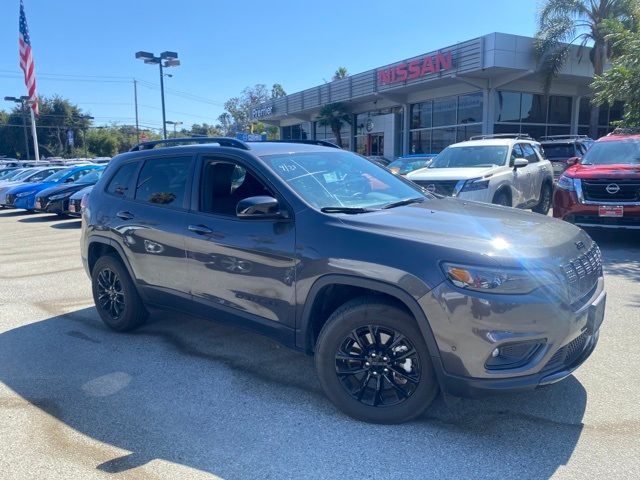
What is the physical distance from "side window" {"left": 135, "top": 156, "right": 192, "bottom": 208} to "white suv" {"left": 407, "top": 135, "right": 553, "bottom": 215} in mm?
5203

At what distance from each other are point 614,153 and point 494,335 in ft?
25.1

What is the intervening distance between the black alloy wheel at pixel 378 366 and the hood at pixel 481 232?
61 cm

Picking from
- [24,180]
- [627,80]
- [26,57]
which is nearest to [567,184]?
[627,80]

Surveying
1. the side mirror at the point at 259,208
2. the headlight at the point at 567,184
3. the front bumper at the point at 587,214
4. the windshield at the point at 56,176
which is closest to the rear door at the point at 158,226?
the side mirror at the point at 259,208

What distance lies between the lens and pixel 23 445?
3.14 m

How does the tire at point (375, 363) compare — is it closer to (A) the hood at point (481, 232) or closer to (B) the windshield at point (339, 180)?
(A) the hood at point (481, 232)

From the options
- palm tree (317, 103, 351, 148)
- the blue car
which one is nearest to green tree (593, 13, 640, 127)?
the blue car

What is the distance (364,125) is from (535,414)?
29328 millimetres

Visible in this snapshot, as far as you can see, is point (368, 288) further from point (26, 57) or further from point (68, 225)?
point (26, 57)

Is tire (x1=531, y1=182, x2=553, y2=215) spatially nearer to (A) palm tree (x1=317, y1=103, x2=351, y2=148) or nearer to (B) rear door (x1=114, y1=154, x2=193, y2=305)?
(B) rear door (x1=114, y1=154, x2=193, y2=305)

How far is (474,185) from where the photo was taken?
9.08m

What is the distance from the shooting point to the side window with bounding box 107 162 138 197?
497 cm

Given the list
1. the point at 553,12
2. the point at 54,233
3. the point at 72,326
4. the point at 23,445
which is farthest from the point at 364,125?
the point at 23,445

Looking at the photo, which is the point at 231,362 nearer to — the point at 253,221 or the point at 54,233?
the point at 253,221
